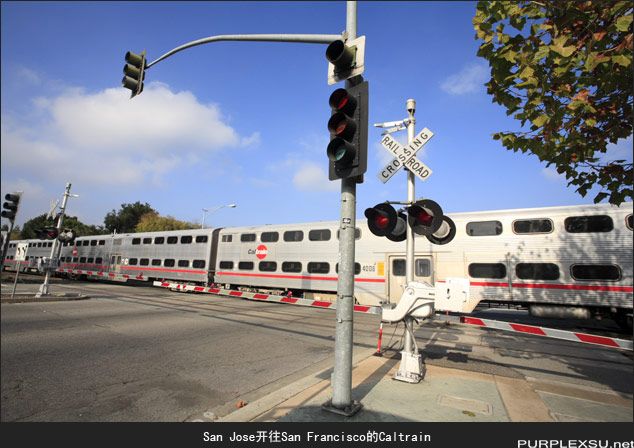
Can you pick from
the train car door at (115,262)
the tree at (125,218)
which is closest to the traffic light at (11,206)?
the train car door at (115,262)

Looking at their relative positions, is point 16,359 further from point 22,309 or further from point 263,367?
point 22,309

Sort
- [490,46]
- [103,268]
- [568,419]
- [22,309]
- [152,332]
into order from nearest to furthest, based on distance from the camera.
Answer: [568,419] → [490,46] → [152,332] → [22,309] → [103,268]

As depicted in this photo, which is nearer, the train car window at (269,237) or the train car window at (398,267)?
the train car window at (398,267)

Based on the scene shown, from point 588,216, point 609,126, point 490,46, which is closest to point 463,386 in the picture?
point 609,126

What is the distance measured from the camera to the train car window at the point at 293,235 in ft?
60.3

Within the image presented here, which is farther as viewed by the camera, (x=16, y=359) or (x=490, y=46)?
(x=16, y=359)

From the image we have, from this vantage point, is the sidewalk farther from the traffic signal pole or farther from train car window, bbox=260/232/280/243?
the traffic signal pole

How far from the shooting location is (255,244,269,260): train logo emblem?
64.8ft

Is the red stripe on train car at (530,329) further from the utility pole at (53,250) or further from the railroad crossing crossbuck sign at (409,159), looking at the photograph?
the utility pole at (53,250)

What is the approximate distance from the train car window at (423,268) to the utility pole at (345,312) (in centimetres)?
1065

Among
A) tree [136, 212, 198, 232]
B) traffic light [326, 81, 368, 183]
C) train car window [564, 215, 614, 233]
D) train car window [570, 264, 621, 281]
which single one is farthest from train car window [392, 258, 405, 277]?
tree [136, 212, 198, 232]
